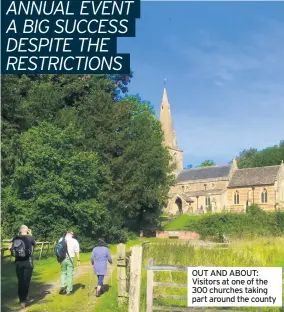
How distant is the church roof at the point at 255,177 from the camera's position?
80.9 m

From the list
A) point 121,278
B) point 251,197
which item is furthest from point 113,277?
point 251,197

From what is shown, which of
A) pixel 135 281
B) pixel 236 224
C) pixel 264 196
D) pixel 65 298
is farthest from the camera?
pixel 264 196

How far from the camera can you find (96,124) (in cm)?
4241

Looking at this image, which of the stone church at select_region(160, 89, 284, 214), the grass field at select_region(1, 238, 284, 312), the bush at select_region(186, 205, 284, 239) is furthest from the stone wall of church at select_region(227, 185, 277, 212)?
the grass field at select_region(1, 238, 284, 312)

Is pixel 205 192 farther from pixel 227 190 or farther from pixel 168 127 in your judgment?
pixel 168 127

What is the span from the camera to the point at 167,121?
106 metres

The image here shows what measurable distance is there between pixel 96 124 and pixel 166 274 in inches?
1117

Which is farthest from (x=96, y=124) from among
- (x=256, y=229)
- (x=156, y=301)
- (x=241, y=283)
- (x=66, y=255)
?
(x=241, y=283)

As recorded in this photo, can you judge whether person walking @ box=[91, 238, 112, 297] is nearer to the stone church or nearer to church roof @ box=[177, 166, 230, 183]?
the stone church

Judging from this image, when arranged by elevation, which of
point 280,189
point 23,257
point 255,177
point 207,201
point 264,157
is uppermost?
point 264,157

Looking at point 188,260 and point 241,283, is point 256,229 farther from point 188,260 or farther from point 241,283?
point 241,283

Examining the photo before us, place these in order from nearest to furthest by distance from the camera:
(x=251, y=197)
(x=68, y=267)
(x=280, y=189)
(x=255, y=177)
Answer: (x=68, y=267) → (x=280, y=189) → (x=251, y=197) → (x=255, y=177)

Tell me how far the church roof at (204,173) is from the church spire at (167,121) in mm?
11506

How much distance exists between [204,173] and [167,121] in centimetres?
1908
